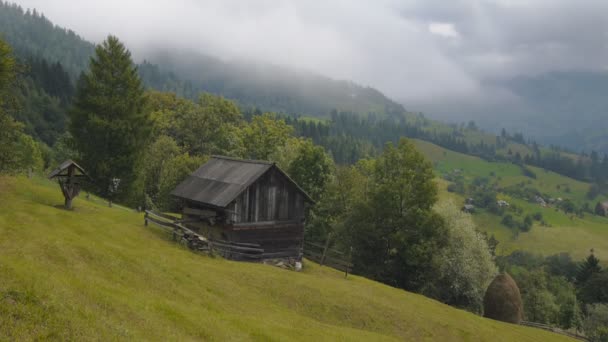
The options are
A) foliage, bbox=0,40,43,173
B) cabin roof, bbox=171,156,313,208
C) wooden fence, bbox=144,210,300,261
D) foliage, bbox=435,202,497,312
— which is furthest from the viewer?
foliage, bbox=435,202,497,312

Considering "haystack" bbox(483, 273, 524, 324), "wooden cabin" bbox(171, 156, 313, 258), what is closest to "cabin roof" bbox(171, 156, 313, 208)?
"wooden cabin" bbox(171, 156, 313, 258)

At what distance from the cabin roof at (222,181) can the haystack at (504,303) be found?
21.2 m

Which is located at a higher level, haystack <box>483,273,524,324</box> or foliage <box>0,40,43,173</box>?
foliage <box>0,40,43,173</box>

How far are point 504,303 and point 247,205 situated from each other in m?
27.0

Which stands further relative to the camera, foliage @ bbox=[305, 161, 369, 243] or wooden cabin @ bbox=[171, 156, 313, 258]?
foliage @ bbox=[305, 161, 369, 243]

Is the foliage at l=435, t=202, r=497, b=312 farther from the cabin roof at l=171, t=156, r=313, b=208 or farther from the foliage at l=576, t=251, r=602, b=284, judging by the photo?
the foliage at l=576, t=251, r=602, b=284

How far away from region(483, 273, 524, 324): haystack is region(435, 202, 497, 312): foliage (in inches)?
202

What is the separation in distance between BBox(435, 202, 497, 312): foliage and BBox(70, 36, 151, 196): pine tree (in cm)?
3597

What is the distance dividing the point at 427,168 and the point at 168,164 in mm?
38230

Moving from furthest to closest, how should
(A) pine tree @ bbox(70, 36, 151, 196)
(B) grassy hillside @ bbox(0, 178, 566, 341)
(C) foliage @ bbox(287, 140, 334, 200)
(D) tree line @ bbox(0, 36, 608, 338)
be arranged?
1. (C) foliage @ bbox(287, 140, 334, 200)
2. (D) tree line @ bbox(0, 36, 608, 338)
3. (A) pine tree @ bbox(70, 36, 151, 196)
4. (B) grassy hillside @ bbox(0, 178, 566, 341)

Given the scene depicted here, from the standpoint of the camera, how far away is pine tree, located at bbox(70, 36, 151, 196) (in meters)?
48.8

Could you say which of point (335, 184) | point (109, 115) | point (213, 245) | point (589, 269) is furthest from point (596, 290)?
point (109, 115)

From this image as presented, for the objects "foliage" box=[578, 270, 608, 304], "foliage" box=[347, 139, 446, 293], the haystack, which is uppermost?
"foliage" box=[347, 139, 446, 293]

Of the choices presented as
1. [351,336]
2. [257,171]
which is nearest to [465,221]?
[257,171]
